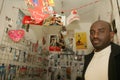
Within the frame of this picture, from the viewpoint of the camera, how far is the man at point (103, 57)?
1.07 metres

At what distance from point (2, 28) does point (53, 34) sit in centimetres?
186

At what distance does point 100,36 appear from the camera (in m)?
1.26

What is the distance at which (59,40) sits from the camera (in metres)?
3.54

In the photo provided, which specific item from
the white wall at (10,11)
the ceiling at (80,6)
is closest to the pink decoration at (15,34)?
the white wall at (10,11)

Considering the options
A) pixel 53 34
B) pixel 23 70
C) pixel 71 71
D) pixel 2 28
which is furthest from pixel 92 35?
pixel 53 34

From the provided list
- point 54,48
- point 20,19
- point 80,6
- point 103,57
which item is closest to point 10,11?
point 20,19

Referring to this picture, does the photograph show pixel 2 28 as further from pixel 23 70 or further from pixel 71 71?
pixel 71 71

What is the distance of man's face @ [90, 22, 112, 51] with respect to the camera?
4.12 ft

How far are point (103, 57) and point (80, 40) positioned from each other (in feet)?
6.88

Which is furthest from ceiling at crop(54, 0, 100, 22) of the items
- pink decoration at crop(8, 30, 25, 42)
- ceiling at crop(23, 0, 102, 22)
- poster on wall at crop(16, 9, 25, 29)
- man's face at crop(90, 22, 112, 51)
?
man's face at crop(90, 22, 112, 51)

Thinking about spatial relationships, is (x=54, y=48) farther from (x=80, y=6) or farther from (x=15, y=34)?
(x=15, y=34)

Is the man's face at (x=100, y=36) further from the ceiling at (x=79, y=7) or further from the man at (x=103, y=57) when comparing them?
the ceiling at (x=79, y=7)

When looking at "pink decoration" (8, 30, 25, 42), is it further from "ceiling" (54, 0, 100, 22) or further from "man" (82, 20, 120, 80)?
"man" (82, 20, 120, 80)

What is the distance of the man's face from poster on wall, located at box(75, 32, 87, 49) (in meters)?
1.96
